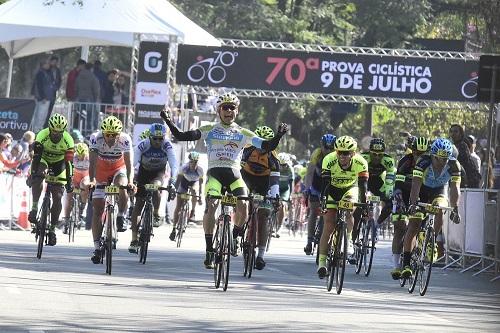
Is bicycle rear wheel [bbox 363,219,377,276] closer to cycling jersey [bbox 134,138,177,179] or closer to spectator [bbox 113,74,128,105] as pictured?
cycling jersey [bbox 134,138,177,179]

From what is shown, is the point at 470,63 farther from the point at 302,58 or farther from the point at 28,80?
the point at 28,80

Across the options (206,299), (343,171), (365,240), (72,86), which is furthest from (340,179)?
(72,86)

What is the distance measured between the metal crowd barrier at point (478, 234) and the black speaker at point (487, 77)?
1.49 m

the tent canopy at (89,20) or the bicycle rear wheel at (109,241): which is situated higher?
the tent canopy at (89,20)

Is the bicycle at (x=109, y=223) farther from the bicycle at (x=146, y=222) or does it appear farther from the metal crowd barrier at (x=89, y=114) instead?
the metal crowd barrier at (x=89, y=114)

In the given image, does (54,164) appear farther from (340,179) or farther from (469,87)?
(469,87)

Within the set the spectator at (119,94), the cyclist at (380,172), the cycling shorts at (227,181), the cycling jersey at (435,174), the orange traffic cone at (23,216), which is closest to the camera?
the cycling shorts at (227,181)

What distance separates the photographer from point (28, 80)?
48938mm

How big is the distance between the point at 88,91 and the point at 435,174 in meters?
18.5

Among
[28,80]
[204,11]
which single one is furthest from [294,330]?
[204,11]

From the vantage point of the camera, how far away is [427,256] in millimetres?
19156

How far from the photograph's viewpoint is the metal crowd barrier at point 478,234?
23.9 metres

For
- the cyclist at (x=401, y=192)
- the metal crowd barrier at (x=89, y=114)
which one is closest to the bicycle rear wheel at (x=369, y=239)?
the cyclist at (x=401, y=192)

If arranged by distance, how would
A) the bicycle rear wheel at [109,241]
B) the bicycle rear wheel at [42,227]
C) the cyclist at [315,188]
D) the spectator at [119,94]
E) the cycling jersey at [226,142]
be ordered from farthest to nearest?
1. the spectator at [119,94]
2. the cyclist at [315,188]
3. the bicycle rear wheel at [42,227]
4. the bicycle rear wheel at [109,241]
5. the cycling jersey at [226,142]
